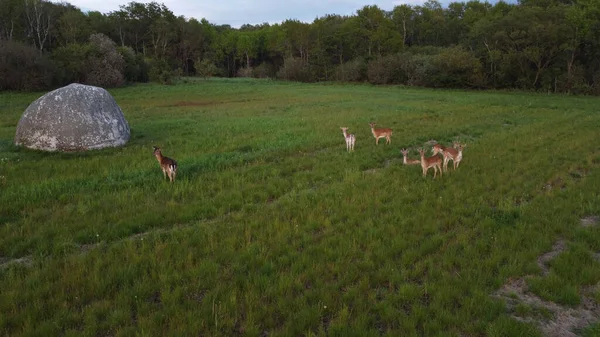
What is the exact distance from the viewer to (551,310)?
5758mm

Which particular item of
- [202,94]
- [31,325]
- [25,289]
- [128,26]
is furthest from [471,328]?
[128,26]

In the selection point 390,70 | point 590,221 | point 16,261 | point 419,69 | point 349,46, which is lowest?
point 16,261

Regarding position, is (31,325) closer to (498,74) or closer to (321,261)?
(321,261)

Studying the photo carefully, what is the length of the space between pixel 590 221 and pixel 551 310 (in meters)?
4.51

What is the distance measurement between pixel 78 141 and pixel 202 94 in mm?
33880

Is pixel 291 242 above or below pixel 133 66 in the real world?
below

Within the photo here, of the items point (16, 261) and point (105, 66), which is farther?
point (105, 66)

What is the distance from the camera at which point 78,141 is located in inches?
643

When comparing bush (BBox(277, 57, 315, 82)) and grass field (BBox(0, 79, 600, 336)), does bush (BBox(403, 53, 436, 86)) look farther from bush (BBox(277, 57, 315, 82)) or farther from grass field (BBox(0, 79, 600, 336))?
grass field (BBox(0, 79, 600, 336))

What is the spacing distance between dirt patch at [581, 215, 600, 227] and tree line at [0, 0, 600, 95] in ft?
177

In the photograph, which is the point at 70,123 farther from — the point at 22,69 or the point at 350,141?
the point at 22,69

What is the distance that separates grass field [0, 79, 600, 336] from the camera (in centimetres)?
547

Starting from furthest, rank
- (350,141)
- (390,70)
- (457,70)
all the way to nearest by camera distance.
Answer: (390,70) → (457,70) → (350,141)

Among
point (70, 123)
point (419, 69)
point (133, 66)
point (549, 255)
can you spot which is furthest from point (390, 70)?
point (549, 255)
